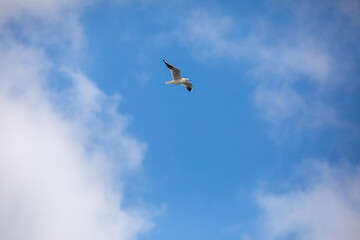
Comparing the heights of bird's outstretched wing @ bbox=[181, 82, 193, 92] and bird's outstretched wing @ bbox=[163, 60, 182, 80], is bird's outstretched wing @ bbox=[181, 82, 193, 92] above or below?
above

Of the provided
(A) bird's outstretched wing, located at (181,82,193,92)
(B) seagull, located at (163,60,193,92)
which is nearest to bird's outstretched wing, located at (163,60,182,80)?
(B) seagull, located at (163,60,193,92)

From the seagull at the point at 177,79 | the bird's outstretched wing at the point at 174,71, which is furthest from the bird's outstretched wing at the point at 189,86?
the bird's outstretched wing at the point at 174,71

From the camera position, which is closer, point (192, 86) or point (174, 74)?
point (174, 74)

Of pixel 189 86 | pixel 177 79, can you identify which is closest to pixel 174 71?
pixel 177 79

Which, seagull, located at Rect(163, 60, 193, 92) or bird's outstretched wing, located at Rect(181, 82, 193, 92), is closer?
seagull, located at Rect(163, 60, 193, 92)

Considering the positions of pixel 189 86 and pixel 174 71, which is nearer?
pixel 174 71

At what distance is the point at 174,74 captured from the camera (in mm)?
46375

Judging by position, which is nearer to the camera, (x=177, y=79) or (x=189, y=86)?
(x=177, y=79)

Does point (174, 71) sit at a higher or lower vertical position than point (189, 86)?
lower

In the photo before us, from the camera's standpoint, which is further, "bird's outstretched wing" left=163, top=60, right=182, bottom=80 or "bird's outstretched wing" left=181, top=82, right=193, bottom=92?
"bird's outstretched wing" left=181, top=82, right=193, bottom=92

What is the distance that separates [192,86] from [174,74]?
4.24m

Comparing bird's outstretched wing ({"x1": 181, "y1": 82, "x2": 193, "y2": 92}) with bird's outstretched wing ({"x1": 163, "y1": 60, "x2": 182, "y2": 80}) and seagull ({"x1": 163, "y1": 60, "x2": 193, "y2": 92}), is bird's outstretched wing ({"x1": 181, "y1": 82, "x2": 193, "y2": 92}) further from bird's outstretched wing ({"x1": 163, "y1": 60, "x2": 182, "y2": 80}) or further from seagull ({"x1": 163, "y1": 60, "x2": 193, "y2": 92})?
bird's outstretched wing ({"x1": 163, "y1": 60, "x2": 182, "y2": 80})

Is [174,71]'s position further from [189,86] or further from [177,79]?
[189,86]

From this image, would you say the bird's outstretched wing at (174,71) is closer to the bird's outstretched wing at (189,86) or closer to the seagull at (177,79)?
the seagull at (177,79)
